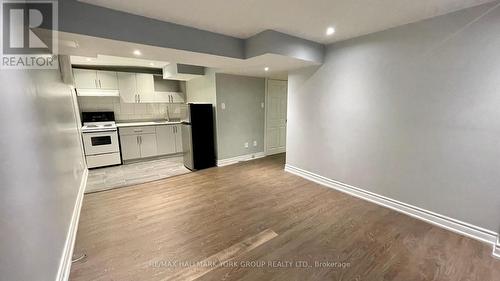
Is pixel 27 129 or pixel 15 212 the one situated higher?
pixel 27 129

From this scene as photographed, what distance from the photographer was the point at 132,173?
4.14 m

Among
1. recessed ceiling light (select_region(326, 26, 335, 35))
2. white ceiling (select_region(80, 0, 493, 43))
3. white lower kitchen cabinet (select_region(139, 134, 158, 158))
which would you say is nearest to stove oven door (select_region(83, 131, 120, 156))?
white lower kitchen cabinet (select_region(139, 134, 158, 158))

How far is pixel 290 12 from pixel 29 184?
8.47 ft

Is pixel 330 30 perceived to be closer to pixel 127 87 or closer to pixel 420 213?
pixel 420 213

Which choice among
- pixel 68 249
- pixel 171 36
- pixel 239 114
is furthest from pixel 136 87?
pixel 68 249

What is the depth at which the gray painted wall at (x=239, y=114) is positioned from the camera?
453 cm

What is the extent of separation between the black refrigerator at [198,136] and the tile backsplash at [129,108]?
1.61 meters

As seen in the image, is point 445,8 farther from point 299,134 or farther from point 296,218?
A: point 296,218

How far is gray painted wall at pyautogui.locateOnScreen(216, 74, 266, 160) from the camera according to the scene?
4530 mm

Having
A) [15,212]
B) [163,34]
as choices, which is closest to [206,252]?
[15,212]

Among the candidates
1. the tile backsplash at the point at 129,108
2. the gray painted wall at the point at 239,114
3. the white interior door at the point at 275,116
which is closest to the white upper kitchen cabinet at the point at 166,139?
the tile backsplash at the point at 129,108

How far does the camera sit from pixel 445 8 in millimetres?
2029

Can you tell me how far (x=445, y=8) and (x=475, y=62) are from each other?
2.02ft

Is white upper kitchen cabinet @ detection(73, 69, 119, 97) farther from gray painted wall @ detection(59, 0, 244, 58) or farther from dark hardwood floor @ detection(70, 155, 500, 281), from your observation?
gray painted wall @ detection(59, 0, 244, 58)
